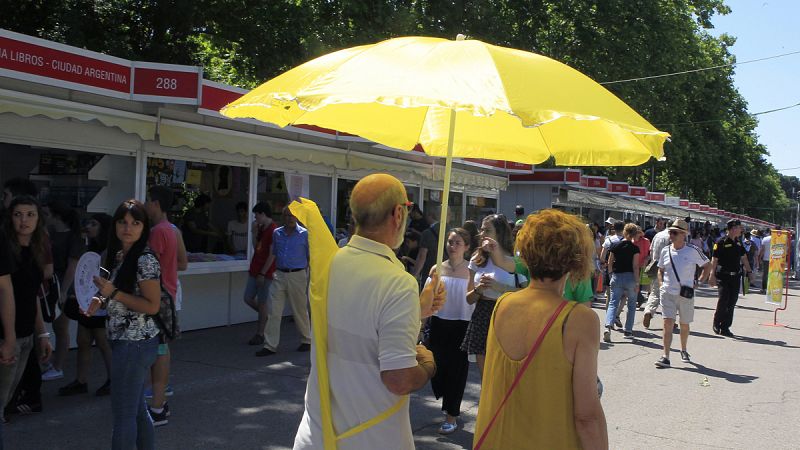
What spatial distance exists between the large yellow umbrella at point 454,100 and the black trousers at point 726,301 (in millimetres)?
9014

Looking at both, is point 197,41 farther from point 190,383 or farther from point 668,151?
point 668,151

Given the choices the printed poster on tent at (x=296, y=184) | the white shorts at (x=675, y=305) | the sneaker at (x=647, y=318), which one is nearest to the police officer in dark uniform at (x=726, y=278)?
the sneaker at (x=647, y=318)

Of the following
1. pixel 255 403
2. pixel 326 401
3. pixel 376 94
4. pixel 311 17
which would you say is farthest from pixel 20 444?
pixel 311 17

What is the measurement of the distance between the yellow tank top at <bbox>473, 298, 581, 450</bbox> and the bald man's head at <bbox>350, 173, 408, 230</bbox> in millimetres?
685

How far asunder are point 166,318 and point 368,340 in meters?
2.20

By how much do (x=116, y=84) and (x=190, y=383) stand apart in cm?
328

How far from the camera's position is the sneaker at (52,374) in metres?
6.91

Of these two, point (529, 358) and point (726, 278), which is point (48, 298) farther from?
point (726, 278)

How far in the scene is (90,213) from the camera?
851cm

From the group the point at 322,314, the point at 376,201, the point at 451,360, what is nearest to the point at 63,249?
the point at 451,360

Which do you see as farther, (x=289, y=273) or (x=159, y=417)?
(x=289, y=273)

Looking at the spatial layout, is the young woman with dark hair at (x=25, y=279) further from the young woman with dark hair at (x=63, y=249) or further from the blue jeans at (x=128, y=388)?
the young woman with dark hair at (x=63, y=249)

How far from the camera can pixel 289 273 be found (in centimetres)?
872

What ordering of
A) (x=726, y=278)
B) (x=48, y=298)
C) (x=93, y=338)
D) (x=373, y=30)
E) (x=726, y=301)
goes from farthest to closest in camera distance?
1. (x=373, y=30)
2. (x=726, y=278)
3. (x=726, y=301)
4. (x=93, y=338)
5. (x=48, y=298)
